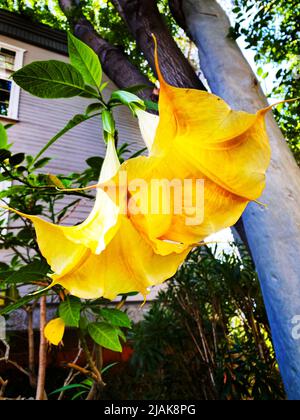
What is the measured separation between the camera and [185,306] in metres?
2.08

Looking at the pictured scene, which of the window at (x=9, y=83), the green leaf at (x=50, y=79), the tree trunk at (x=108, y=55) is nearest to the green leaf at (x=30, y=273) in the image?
the green leaf at (x=50, y=79)

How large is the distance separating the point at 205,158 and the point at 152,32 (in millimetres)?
2239

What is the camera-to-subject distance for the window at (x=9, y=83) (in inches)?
183

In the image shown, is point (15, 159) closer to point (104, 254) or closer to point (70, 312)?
point (70, 312)

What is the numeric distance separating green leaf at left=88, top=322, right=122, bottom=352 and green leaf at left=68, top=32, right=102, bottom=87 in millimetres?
619

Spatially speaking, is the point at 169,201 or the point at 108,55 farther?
the point at 108,55

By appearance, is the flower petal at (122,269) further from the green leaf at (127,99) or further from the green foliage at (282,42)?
the green foliage at (282,42)

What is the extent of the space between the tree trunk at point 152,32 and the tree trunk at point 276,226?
0.24 meters

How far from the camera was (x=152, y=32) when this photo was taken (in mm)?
2137

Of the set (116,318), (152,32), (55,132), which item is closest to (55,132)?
(55,132)

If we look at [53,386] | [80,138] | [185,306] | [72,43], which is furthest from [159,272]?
[80,138]

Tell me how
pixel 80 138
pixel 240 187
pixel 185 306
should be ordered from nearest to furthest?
pixel 240 187 → pixel 185 306 → pixel 80 138

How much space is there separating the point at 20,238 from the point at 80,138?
4388mm

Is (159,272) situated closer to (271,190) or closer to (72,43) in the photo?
(72,43)
